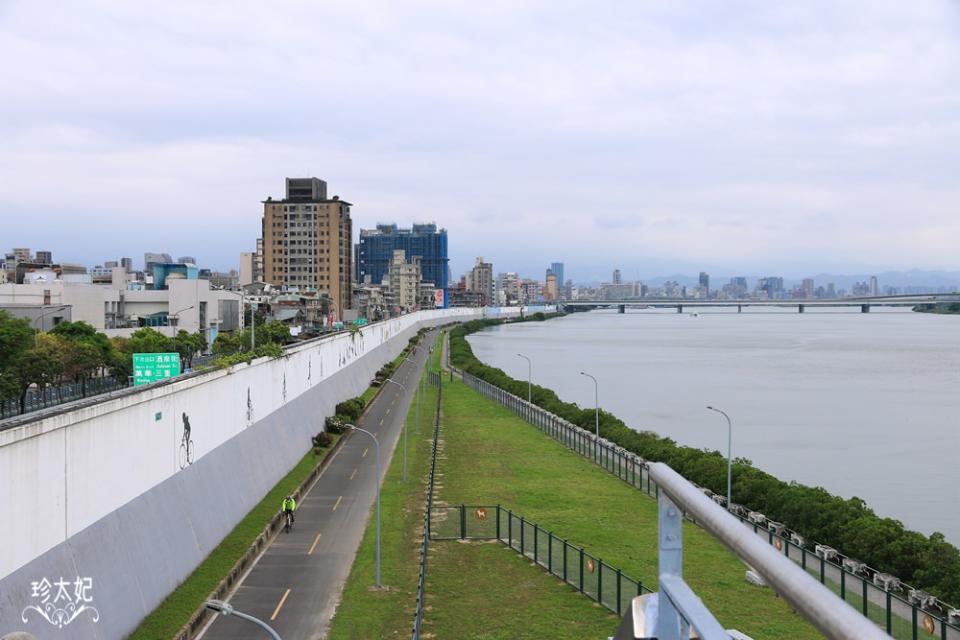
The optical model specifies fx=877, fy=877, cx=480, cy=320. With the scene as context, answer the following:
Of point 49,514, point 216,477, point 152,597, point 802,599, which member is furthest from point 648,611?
point 216,477

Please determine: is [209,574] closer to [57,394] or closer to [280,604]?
[280,604]

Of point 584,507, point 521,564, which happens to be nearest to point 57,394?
point 584,507

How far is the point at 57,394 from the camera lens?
63.4 meters

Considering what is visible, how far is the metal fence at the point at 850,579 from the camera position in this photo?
74.3ft

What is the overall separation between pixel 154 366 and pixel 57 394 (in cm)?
2560

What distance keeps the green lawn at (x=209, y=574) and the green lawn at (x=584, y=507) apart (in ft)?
23.4

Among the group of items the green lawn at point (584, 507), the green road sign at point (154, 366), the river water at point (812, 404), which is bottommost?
the river water at point (812, 404)

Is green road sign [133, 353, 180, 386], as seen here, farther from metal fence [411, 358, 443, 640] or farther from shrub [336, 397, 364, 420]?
shrub [336, 397, 364, 420]

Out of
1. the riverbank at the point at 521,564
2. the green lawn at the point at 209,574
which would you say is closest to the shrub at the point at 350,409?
the riverbank at the point at 521,564

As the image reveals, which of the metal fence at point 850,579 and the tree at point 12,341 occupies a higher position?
the tree at point 12,341

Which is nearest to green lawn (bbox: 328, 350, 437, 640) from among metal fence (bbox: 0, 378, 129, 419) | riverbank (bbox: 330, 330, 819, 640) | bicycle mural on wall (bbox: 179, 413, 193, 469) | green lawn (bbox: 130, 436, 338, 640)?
riverbank (bbox: 330, 330, 819, 640)

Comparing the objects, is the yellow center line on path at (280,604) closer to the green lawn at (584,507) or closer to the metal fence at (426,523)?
the metal fence at (426,523)

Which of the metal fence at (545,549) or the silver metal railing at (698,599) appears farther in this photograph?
the metal fence at (545,549)

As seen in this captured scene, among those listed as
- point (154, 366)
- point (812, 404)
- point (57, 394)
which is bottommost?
point (812, 404)
